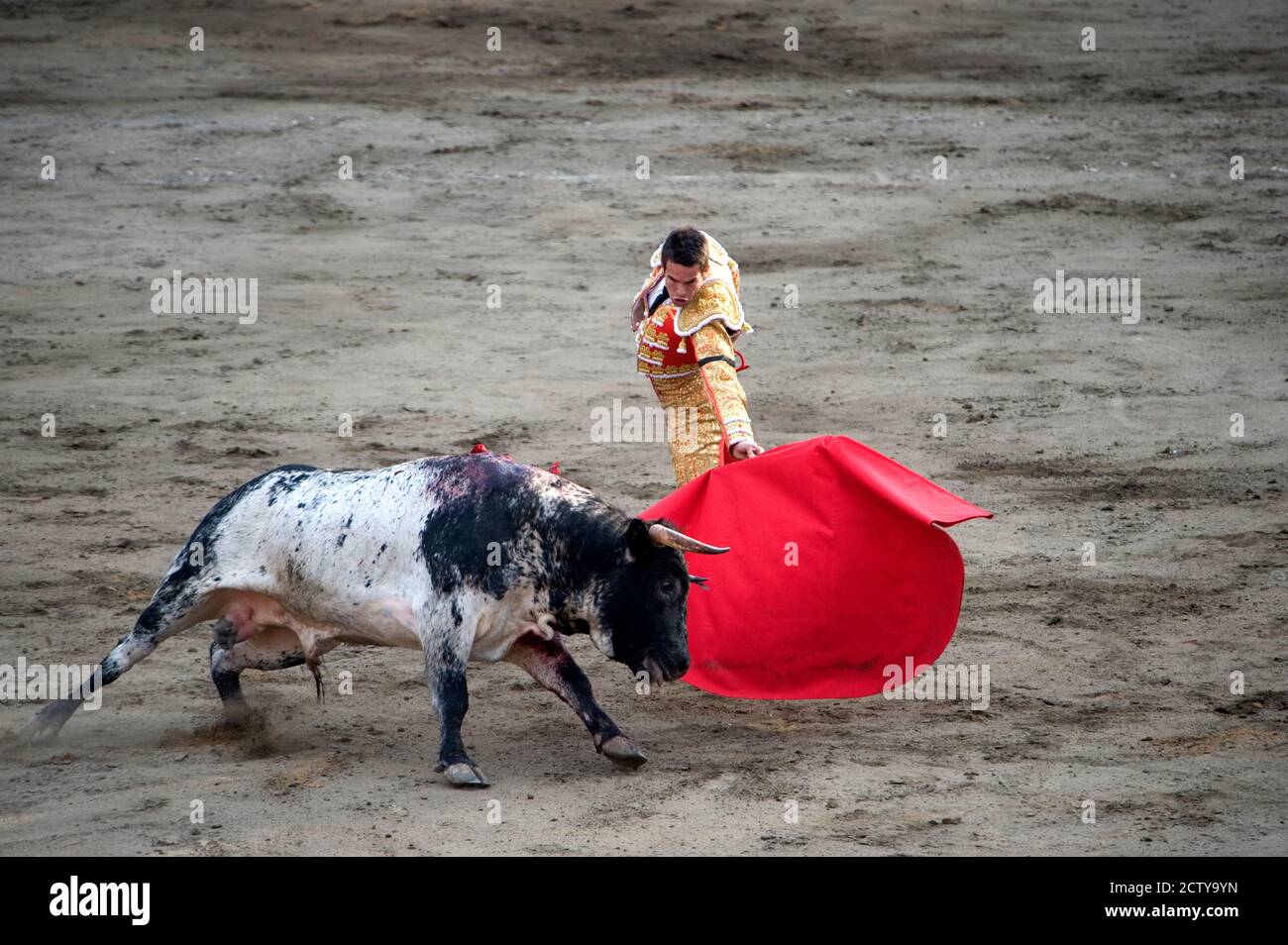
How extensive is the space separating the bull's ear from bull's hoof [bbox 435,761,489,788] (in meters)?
0.80

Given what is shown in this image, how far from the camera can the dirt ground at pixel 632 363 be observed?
549 centimetres

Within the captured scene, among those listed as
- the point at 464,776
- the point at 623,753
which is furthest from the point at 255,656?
the point at 623,753

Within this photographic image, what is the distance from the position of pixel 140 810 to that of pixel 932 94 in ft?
36.7

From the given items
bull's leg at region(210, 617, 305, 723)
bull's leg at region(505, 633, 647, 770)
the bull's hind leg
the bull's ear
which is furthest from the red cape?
the bull's hind leg

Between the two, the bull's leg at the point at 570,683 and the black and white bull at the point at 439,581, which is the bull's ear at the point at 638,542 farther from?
the bull's leg at the point at 570,683

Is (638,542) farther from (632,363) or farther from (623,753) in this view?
(632,363)

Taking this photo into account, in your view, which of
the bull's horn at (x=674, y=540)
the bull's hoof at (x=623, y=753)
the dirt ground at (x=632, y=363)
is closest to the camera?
the bull's horn at (x=674, y=540)

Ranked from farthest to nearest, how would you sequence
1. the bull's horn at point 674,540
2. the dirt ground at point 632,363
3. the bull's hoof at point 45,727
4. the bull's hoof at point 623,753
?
the bull's hoof at point 45,727 < the bull's hoof at point 623,753 < the dirt ground at point 632,363 < the bull's horn at point 674,540

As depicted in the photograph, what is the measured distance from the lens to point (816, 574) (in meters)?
6.09

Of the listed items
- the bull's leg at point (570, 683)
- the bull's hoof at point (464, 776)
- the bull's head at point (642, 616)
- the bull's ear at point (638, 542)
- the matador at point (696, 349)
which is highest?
the matador at point (696, 349)

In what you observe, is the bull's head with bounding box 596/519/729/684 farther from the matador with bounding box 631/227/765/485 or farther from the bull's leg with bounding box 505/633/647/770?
the matador with bounding box 631/227/765/485

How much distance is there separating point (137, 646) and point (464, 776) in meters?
1.28

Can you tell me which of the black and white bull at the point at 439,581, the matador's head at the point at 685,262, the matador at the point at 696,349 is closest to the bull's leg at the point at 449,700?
the black and white bull at the point at 439,581

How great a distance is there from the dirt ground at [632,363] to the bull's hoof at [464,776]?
4 cm
